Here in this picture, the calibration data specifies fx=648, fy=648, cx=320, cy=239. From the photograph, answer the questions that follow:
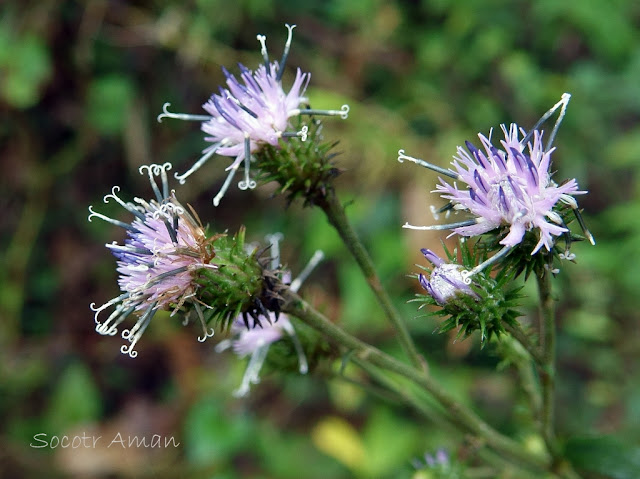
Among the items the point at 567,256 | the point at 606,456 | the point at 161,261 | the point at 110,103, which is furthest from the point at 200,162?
the point at 110,103

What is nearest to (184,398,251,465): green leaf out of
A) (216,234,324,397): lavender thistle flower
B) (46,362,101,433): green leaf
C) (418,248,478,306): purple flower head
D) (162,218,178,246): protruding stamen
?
(46,362,101,433): green leaf

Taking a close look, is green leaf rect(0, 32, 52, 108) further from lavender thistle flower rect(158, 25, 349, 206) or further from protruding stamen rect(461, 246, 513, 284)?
protruding stamen rect(461, 246, 513, 284)

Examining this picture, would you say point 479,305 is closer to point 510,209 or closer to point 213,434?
point 510,209

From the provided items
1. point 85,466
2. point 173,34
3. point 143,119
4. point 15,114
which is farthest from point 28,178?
point 85,466

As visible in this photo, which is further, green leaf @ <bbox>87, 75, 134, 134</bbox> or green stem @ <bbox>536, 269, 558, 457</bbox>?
green leaf @ <bbox>87, 75, 134, 134</bbox>

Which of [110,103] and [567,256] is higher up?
[567,256]
